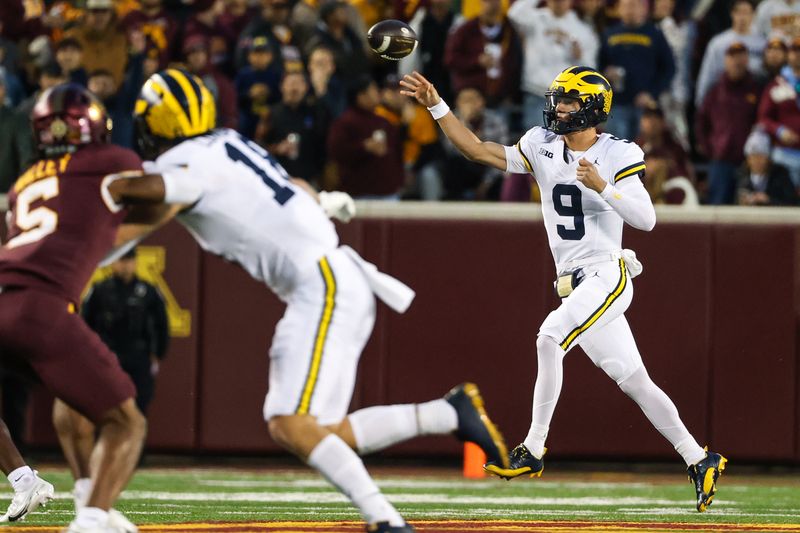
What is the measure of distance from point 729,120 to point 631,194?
16.8 feet

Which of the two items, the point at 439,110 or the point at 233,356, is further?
the point at 233,356

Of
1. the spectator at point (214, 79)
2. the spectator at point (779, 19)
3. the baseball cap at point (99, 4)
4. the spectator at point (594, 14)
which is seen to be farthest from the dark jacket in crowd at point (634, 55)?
the baseball cap at point (99, 4)

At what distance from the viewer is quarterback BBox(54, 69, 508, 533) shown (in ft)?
17.4

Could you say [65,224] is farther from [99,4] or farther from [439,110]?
[99,4]

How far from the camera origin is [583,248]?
7.50 m

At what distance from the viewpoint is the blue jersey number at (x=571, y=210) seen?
749 centimetres

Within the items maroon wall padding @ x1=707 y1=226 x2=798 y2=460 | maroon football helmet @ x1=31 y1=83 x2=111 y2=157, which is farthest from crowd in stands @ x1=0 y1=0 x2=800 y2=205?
maroon football helmet @ x1=31 y1=83 x2=111 y2=157

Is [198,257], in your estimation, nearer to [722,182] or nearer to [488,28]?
[488,28]

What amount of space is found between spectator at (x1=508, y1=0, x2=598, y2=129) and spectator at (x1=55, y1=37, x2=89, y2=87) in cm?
344

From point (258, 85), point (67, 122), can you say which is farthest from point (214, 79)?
point (67, 122)

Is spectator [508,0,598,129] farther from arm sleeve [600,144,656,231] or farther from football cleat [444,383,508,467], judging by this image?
football cleat [444,383,508,467]

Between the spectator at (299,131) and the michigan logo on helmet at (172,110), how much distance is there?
5.91 meters

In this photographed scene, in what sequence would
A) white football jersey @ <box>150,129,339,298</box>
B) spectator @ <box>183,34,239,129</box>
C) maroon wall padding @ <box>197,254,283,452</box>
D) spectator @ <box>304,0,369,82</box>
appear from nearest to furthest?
white football jersey @ <box>150,129,339,298</box>, maroon wall padding @ <box>197,254,283,452</box>, spectator @ <box>183,34,239,129</box>, spectator @ <box>304,0,369,82</box>

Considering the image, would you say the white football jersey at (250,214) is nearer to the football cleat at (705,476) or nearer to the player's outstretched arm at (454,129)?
the player's outstretched arm at (454,129)
